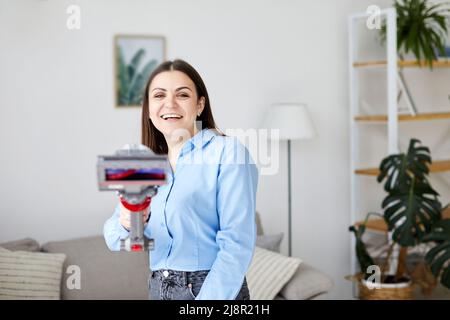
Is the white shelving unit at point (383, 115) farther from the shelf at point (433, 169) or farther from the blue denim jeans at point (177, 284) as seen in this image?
the blue denim jeans at point (177, 284)

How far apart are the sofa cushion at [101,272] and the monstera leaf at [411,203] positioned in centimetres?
96

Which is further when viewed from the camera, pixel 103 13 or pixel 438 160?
pixel 438 160

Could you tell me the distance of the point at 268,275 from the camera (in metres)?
2.43

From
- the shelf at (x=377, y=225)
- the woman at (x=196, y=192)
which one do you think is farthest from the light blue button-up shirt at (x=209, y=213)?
the shelf at (x=377, y=225)

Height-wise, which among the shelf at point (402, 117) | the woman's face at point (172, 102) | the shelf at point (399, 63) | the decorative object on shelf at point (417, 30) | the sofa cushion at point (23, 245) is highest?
the decorative object on shelf at point (417, 30)

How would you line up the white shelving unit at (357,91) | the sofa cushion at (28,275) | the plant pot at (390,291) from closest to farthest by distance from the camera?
the sofa cushion at (28,275), the plant pot at (390,291), the white shelving unit at (357,91)

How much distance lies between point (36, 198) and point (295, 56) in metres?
1.25

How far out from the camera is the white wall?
98.3 inches

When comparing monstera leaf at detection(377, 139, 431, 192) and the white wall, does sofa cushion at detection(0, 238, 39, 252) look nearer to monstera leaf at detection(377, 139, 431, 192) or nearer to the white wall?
the white wall

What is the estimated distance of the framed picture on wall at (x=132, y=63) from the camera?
265cm
